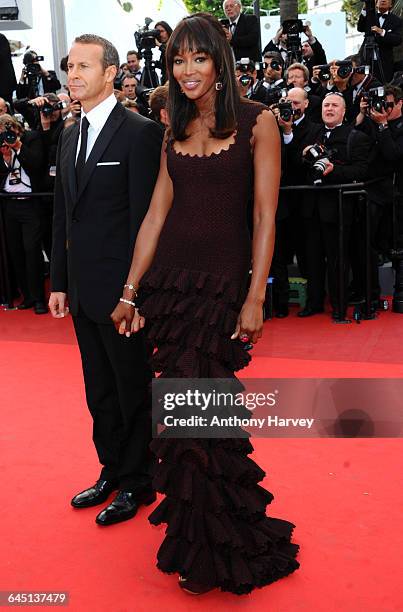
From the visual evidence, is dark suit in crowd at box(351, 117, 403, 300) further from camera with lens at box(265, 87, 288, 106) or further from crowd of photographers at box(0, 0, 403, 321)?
camera with lens at box(265, 87, 288, 106)

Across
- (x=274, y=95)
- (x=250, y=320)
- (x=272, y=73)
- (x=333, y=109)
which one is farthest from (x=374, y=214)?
(x=250, y=320)

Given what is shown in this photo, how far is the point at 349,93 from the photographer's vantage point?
23.1 ft

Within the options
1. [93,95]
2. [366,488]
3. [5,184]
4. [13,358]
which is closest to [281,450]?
[366,488]

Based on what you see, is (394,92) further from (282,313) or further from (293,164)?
(282,313)

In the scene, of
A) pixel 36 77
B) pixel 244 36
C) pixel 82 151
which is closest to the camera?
pixel 82 151

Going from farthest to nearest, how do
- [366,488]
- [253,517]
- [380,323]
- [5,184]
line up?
[5,184] → [380,323] → [366,488] → [253,517]

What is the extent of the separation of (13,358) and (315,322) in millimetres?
2223

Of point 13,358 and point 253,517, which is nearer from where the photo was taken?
point 253,517

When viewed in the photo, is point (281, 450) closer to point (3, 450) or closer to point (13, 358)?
point (3, 450)

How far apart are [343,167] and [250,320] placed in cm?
390

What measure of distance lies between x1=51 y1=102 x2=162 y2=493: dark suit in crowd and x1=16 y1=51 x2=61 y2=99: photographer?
567 centimetres

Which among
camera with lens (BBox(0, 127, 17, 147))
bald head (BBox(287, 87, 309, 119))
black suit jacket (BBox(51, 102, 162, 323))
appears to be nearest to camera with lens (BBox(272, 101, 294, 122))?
bald head (BBox(287, 87, 309, 119))

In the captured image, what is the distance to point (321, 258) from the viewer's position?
618 centimetres

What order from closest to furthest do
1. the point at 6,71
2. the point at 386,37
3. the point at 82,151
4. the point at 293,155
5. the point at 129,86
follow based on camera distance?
the point at 82,151
the point at 293,155
the point at 129,86
the point at 386,37
the point at 6,71
